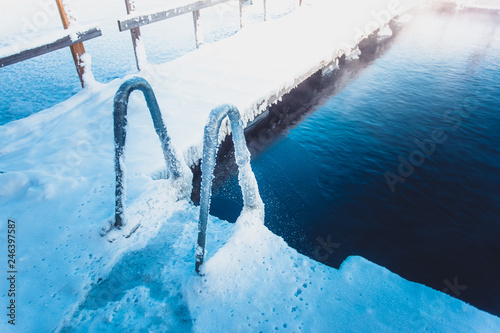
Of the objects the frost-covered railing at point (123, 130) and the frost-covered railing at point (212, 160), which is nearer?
the frost-covered railing at point (212, 160)

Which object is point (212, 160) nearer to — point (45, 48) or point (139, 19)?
point (45, 48)

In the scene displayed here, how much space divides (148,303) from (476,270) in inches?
156

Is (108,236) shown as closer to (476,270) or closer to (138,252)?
(138,252)

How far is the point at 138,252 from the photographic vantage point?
8.41 feet

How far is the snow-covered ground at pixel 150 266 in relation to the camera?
81.1 inches

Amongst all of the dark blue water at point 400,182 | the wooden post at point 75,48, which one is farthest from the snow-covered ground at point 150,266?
the wooden post at point 75,48

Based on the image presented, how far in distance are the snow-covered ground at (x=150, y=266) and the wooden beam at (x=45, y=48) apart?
3.38ft

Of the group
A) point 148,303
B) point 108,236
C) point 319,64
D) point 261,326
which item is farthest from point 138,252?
point 319,64

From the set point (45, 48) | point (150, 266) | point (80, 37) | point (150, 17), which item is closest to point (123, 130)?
point (150, 266)

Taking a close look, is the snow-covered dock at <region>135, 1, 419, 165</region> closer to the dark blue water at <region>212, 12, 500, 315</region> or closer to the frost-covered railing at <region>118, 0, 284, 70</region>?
the frost-covered railing at <region>118, 0, 284, 70</region>

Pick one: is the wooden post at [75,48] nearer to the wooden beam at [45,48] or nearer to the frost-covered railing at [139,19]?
the wooden beam at [45,48]

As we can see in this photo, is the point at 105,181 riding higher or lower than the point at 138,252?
higher

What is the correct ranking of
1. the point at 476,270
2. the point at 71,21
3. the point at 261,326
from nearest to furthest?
the point at 261,326
the point at 476,270
the point at 71,21

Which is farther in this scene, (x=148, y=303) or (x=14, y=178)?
(x=14, y=178)
